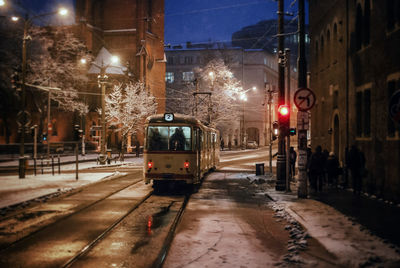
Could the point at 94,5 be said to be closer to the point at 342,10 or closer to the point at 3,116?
the point at 3,116

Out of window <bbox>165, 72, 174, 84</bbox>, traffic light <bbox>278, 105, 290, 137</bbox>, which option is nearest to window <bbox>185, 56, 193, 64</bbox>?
window <bbox>165, 72, 174, 84</bbox>

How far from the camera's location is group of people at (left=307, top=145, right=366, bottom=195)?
15.6m

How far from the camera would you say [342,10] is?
1997 cm

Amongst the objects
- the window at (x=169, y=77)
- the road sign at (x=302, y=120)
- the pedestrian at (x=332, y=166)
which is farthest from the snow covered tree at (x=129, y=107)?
the road sign at (x=302, y=120)

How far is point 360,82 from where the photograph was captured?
57.8 ft

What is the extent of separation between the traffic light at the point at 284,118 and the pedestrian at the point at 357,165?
96.7 inches

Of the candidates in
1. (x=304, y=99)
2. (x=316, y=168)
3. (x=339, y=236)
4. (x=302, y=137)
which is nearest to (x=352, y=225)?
(x=339, y=236)

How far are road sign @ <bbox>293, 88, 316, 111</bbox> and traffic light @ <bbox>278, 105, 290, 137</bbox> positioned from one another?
8.16ft

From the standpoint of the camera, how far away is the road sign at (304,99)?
13750 millimetres

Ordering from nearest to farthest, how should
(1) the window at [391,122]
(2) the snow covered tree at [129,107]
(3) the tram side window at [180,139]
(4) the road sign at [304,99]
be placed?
(4) the road sign at [304,99] < (1) the window at [391,122] < (3) the tram side window at [180,139] < (2) the snow covered tree at [129,107]

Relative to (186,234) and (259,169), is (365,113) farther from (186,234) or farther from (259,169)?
(186,234)

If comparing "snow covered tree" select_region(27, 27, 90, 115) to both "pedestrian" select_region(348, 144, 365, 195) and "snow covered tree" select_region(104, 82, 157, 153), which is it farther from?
"pedestrian" select_region(348, 144, 365, 195)

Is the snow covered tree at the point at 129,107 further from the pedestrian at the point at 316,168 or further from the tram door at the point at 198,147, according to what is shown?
the pedestrian at the point at 316,168

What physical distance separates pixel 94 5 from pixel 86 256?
68.5 meters
